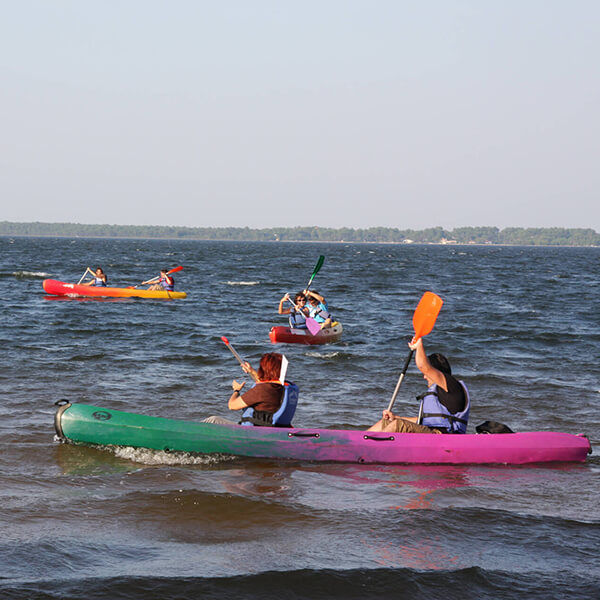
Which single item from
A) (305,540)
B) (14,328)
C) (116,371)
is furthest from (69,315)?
(305,540)

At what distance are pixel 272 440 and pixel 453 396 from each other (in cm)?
191

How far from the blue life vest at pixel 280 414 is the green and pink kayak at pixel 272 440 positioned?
0.14 m

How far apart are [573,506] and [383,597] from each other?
2.84 metres

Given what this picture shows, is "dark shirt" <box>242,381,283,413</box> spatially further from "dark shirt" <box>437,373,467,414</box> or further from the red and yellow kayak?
the red and yellow kayak

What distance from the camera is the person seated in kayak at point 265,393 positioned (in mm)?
8012

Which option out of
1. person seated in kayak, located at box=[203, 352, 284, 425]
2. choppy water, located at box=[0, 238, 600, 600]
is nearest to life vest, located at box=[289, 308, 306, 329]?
choppy water, located at box=[0, 238, 600, 600]

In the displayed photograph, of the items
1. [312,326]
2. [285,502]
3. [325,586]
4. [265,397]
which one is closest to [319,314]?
[312,326]

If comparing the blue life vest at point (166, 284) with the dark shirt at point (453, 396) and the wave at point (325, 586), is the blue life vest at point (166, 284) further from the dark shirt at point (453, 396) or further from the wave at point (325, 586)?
the wave at point (325, 586)

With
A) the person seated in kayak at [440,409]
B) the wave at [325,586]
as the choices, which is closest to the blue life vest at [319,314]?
the person seated in kayak at [440,409]

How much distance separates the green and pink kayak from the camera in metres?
8.23

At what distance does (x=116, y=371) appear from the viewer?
46.1ft

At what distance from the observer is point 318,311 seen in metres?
19.4

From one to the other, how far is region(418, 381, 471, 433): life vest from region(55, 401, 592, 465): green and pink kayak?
13cm

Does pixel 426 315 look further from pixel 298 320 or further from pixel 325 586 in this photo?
pixel 298 320
